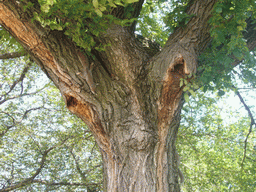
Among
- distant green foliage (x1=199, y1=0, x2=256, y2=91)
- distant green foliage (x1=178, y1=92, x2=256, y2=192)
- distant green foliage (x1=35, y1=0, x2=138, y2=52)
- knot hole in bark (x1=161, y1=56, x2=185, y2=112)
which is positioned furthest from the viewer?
distant green foliage (x1=178, y1=92, x2=256, y2=192)

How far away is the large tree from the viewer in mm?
2365

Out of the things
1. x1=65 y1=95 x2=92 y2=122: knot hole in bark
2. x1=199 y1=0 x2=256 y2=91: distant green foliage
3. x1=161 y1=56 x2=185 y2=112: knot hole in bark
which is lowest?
x1=65 y1=95 x2=92 y2=122: knot hole in bark

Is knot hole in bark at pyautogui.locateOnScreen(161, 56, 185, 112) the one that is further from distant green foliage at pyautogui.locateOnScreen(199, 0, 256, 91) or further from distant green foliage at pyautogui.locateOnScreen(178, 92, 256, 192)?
distant green foliage at pyautogui.locateOnScreen(178, 92, 256, 192)

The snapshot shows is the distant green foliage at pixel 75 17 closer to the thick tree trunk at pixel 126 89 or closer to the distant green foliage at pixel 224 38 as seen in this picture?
the thick tree trunk at pixel 126 89

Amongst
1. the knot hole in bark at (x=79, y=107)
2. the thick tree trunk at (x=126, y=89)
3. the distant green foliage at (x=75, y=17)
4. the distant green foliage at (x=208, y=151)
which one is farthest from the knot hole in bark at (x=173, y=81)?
the distant green foliage at (x=208, y=151)

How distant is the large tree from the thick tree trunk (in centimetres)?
1

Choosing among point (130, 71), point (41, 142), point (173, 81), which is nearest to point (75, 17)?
point (130, 71)

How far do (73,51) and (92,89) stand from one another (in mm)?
539

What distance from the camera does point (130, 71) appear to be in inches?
108

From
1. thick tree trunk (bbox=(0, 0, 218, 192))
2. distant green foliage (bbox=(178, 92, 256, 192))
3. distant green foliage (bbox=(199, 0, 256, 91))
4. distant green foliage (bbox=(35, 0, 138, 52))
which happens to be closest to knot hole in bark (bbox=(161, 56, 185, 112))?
thick tree trunk (bbox=(0, 0, 218, 192))

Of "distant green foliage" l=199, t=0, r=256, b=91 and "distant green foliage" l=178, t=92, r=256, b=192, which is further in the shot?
"distant green foliage" l=178, t=92, r=256, b=192

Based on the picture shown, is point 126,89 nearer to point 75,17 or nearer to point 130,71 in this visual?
point 130,71

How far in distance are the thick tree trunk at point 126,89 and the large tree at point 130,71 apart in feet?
0.04

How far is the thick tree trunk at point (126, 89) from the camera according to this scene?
2.41 metres
